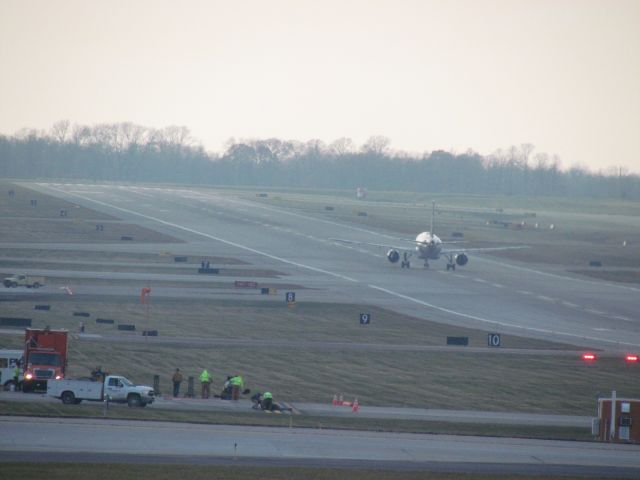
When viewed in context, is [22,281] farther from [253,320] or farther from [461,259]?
[461,259]

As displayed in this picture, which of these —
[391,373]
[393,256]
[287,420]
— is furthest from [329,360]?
[393,256]

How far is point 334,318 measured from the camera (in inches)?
3100

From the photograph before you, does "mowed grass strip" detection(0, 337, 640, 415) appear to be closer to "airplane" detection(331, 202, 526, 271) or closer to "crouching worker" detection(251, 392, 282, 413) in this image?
"crouching worker" detection(251, 392, 282, 413)

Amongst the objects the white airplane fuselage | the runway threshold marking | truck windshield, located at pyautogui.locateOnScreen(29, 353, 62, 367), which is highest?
the white airplane fuselage

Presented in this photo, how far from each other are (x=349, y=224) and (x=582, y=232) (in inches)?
1614

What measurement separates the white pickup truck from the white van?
3985 millimetres

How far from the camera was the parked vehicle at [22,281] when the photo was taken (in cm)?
8738

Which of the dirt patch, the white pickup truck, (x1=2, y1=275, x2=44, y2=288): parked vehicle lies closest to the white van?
the white pickup truck

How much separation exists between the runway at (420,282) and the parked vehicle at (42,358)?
37594mm

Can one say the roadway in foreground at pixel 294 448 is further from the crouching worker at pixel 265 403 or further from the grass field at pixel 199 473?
the crouching worker at pixel 265 403

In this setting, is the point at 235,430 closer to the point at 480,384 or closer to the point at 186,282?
the point at 480,384

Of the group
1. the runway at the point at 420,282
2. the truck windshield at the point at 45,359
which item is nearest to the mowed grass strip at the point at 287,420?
the truck windshield at the point at 45,359

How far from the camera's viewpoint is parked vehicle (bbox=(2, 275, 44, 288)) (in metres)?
87.4

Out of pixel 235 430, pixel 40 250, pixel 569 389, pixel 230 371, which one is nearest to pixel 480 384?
pixel 569 389
